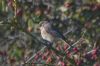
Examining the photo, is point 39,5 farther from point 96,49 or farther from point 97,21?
point 96,49

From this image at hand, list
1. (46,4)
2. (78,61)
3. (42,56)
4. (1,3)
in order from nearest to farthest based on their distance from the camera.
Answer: (78,61), (42,56), (1,3), (46,4)

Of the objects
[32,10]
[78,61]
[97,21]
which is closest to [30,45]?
[32,10]

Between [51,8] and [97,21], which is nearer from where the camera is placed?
[97,21]

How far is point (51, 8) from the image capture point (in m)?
7.87

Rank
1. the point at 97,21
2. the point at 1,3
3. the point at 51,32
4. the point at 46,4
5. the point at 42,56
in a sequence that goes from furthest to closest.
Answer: the point at 46,4 < the point at 97,21 < the point at 51,32 < the point at 1,3 < the point at 42,56

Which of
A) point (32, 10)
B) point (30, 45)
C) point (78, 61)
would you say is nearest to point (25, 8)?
point (32, 10)

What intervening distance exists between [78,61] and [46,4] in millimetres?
3040

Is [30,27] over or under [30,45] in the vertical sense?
over

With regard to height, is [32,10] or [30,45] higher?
[32,10]

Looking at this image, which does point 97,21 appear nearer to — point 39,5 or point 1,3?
point 39,5

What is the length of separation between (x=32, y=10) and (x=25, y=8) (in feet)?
0.39

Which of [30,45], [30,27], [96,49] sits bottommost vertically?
[30,45]

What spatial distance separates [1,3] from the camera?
20.3 feet

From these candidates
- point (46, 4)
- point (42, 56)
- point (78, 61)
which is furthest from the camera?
point (46, 4)
